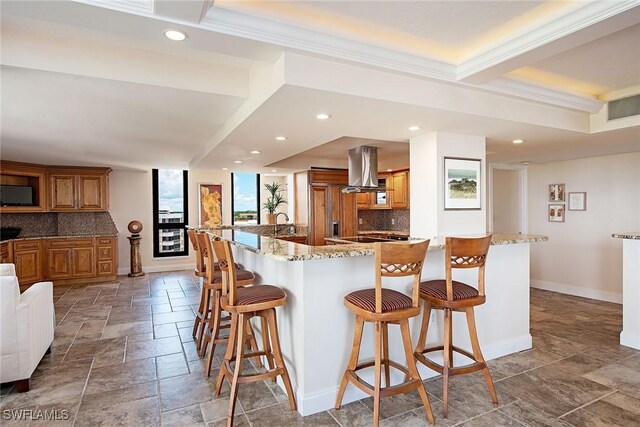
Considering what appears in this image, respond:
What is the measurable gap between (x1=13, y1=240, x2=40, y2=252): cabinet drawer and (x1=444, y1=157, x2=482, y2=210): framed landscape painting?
268 inches

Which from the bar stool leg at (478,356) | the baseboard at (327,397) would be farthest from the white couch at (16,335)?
the bar stool leg at (478,356)

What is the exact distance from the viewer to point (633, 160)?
485 centimetres

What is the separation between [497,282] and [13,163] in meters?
7.58

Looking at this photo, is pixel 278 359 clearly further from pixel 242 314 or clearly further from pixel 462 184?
pixel 462 184

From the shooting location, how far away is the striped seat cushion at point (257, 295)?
7.54 feet

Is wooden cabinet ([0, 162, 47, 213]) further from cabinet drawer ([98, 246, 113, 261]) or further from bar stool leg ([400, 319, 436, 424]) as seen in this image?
bar stool leg ([400, 319, 436, 424])

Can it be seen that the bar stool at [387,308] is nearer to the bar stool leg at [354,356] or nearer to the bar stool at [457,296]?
the bar stool leg at [354,356]

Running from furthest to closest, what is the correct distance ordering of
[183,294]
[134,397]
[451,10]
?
[183,294] < [134,397] < [451,10]

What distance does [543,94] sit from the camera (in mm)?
2986

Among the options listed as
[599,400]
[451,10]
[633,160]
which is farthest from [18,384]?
[633,160]

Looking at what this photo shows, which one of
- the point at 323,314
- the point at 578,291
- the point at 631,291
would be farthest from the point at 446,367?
the point at 578,291

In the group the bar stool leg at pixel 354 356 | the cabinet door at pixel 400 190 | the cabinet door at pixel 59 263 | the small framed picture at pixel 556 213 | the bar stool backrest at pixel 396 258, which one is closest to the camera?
the bar stool backrest at pixel 396 258

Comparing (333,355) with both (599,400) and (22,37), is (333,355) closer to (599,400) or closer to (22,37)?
(599,400)

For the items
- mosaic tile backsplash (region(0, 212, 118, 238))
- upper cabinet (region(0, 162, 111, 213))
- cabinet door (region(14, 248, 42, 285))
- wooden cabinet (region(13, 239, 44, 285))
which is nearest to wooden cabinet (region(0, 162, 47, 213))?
upper cabinet (region(0, 162, 111, 213))
